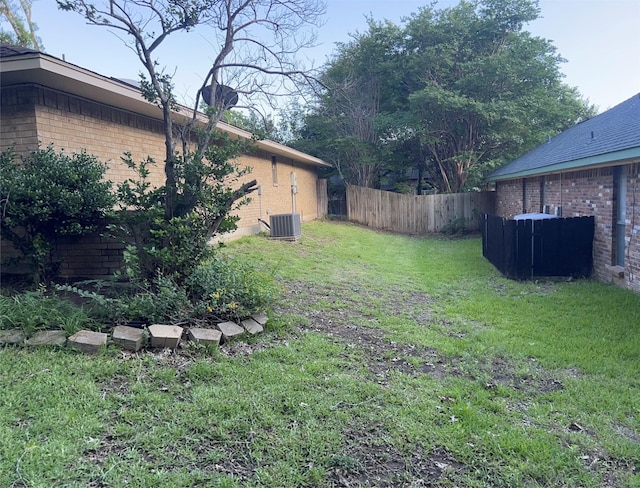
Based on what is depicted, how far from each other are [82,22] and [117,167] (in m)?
2.82

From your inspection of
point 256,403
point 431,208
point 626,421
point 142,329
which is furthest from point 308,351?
point 431,208

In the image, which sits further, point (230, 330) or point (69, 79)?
point (69, 79)

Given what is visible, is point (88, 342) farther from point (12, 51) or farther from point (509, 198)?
point (509, 198)

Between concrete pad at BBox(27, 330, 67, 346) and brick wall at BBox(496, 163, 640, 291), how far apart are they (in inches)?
317

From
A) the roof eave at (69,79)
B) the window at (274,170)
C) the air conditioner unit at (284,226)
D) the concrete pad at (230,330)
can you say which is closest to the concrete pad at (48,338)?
the concrete pad at (230,330)

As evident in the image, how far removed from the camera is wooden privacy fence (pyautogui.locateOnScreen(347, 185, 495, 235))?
1830 cm

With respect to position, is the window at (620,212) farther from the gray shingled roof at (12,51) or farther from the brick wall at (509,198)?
the gray shingled roof at (12,51)

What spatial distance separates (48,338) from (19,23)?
799 inches

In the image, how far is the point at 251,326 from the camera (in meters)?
4.84

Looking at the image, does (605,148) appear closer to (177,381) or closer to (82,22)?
(177,381)

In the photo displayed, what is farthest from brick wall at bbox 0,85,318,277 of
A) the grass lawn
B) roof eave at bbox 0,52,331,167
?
the grass lawn

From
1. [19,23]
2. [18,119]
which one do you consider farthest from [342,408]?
[19,23]

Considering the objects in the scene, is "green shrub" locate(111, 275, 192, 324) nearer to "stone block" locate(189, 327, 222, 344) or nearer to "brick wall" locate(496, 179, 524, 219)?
"stone block" locate(189, 327, 222, 344)

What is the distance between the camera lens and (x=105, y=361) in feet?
12.2
